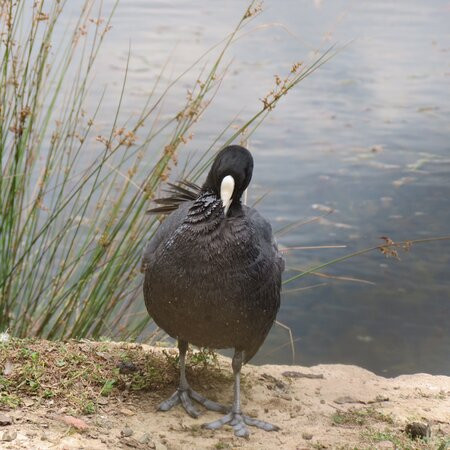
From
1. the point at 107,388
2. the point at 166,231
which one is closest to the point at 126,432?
the point at 107,388

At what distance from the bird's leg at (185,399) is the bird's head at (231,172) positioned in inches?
28.0

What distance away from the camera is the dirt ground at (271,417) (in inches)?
112

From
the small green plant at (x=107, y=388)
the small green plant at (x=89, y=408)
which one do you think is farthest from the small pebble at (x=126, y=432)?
the small green plant at (x=107, y=388)

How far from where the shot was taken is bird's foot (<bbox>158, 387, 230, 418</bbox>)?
3279 millimetres

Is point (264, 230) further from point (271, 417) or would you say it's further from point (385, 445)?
point (385, 445)

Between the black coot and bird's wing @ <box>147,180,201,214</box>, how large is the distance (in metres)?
0.33

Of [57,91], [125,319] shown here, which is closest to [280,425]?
[125,319]

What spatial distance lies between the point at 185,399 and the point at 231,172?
1002mm

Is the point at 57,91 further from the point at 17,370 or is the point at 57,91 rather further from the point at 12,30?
the point at 17,370

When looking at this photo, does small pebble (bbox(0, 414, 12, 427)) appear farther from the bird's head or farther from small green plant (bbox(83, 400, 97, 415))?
the bird's head

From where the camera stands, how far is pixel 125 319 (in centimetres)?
446

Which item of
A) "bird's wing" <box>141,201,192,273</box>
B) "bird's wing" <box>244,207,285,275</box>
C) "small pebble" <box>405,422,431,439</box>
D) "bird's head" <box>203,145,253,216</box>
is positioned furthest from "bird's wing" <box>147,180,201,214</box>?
"small pebble" <box>405,422,431,439</box>

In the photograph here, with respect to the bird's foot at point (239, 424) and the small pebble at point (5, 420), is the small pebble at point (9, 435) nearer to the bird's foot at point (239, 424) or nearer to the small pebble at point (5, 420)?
the small pebble at point (5, 420)

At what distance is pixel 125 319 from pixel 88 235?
519 millimetres
